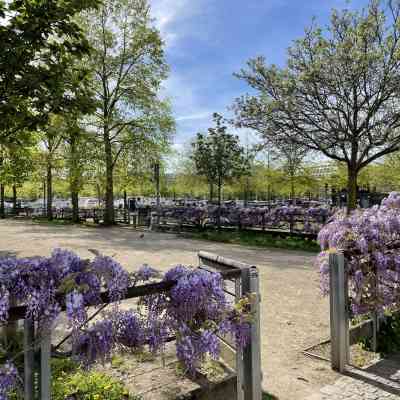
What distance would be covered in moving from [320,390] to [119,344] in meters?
2.04

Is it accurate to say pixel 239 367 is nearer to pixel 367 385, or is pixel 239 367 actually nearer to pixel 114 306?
pixel 114 306

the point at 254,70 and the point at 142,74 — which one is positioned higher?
the point at 142,74

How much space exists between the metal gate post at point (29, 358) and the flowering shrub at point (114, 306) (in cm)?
7

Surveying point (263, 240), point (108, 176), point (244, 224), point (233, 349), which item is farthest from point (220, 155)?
point (233, 349)

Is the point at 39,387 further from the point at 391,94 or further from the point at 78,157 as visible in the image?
the point at 78,157

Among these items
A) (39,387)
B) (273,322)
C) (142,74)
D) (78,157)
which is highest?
(142,74)

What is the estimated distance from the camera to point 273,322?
515 cm

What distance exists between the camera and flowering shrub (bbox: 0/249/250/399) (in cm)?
175

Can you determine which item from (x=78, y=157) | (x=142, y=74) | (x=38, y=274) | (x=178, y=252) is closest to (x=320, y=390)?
(x=38, y=274)

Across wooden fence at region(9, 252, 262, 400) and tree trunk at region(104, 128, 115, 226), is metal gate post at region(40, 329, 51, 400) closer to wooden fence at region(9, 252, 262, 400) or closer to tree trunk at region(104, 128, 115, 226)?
wooden fence at region(9, 252, 262, 400)

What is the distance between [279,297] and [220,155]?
11.3m

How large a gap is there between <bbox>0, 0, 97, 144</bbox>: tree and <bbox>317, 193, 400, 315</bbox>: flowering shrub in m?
3.66

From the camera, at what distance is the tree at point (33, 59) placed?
4.29 meters

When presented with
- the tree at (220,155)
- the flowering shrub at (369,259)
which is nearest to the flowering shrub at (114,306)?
the flowering shrub at (369,259)
